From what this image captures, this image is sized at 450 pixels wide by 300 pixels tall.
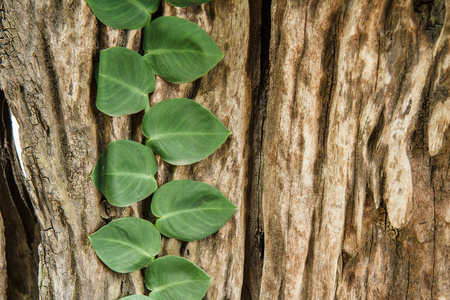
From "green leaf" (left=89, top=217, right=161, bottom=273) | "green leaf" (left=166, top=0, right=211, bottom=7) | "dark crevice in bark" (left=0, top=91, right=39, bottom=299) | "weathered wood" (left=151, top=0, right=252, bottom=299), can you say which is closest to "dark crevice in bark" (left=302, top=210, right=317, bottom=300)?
"weathered wood" (left=151, top=0, right=252, bottom=299)

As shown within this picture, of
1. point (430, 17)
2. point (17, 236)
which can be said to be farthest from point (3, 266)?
point (430, 17)

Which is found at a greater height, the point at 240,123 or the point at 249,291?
the point at 240,123

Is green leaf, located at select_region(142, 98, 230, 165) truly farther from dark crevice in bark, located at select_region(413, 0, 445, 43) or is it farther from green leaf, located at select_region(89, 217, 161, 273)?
dark crevice in bark, located at select_region(413, 0, 445, 43)

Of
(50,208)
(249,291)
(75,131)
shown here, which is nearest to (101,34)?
(75,131)

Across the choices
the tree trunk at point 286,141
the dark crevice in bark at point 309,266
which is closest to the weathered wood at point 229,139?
the tree trunk at point 286,141

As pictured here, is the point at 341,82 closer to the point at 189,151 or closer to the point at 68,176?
the point at 189,151

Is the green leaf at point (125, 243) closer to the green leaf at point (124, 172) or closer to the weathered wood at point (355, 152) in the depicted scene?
the green leaf at point (124, 172)
